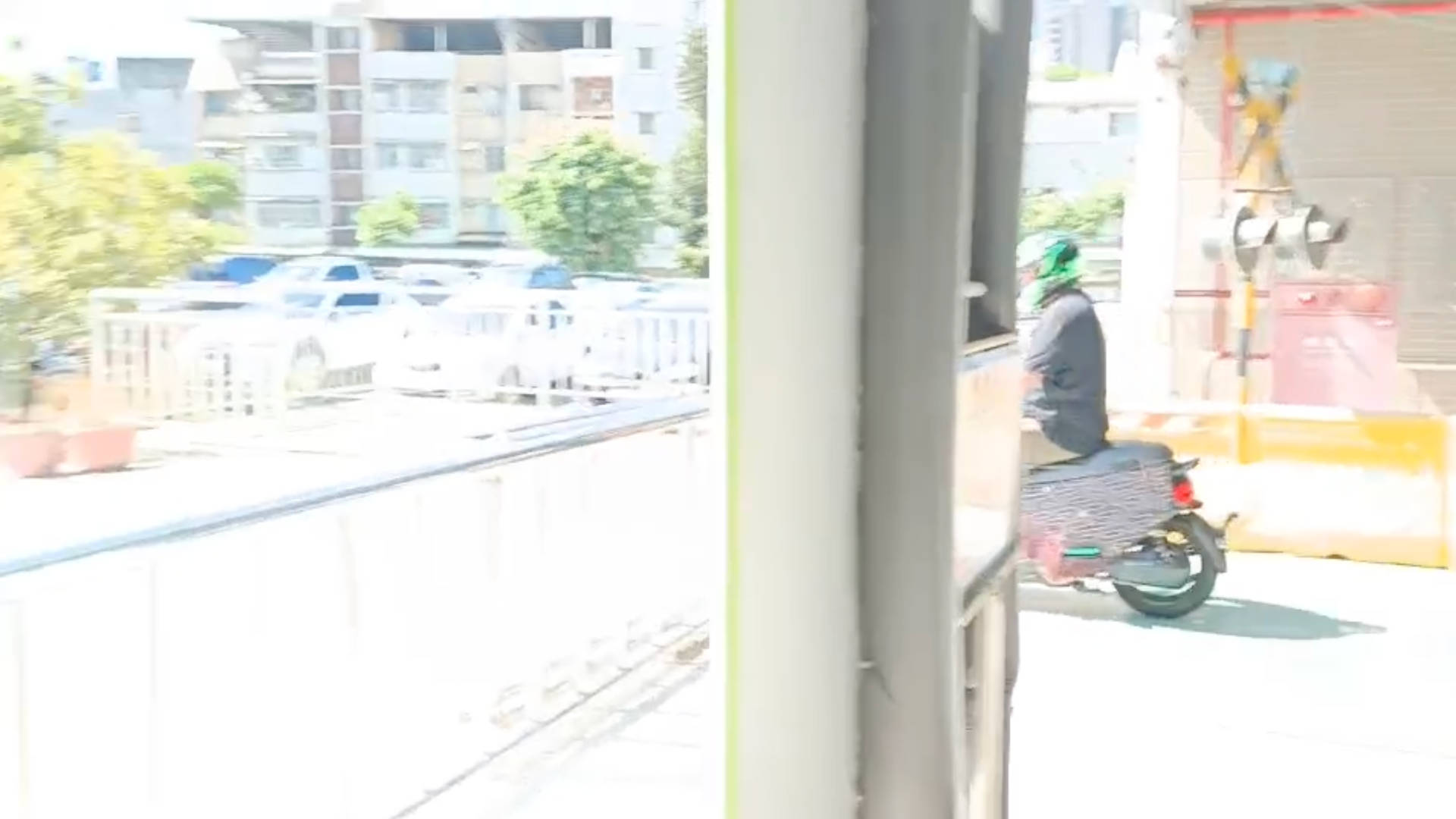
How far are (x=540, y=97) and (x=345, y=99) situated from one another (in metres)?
0.56

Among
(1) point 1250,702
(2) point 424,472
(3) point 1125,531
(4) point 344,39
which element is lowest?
(1) point 1250,702

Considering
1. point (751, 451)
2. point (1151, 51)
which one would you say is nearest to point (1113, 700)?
point (751, 451)

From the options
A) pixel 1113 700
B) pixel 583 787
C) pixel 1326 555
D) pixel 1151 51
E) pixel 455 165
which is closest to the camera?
pixel 455 165

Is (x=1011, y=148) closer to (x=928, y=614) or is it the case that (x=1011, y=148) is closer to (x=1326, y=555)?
(x=928, y=614)

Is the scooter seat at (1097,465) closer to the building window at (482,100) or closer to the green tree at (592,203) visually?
the green tree at (592,203)

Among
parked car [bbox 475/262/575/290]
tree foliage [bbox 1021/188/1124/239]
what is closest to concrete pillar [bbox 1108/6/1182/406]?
tree foliage [bbox 1021/188/1124/239]

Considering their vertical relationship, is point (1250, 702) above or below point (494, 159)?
below

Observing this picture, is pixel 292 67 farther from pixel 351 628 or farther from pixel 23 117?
pixel 351 628

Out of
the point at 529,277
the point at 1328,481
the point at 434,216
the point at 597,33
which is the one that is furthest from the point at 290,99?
the point at 1328,481

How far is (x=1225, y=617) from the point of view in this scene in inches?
190

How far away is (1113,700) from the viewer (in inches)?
153

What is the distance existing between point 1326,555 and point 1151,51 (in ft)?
8.32

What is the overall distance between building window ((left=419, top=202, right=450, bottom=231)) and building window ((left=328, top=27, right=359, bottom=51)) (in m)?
0.32

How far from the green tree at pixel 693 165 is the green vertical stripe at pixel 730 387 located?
0.07m
